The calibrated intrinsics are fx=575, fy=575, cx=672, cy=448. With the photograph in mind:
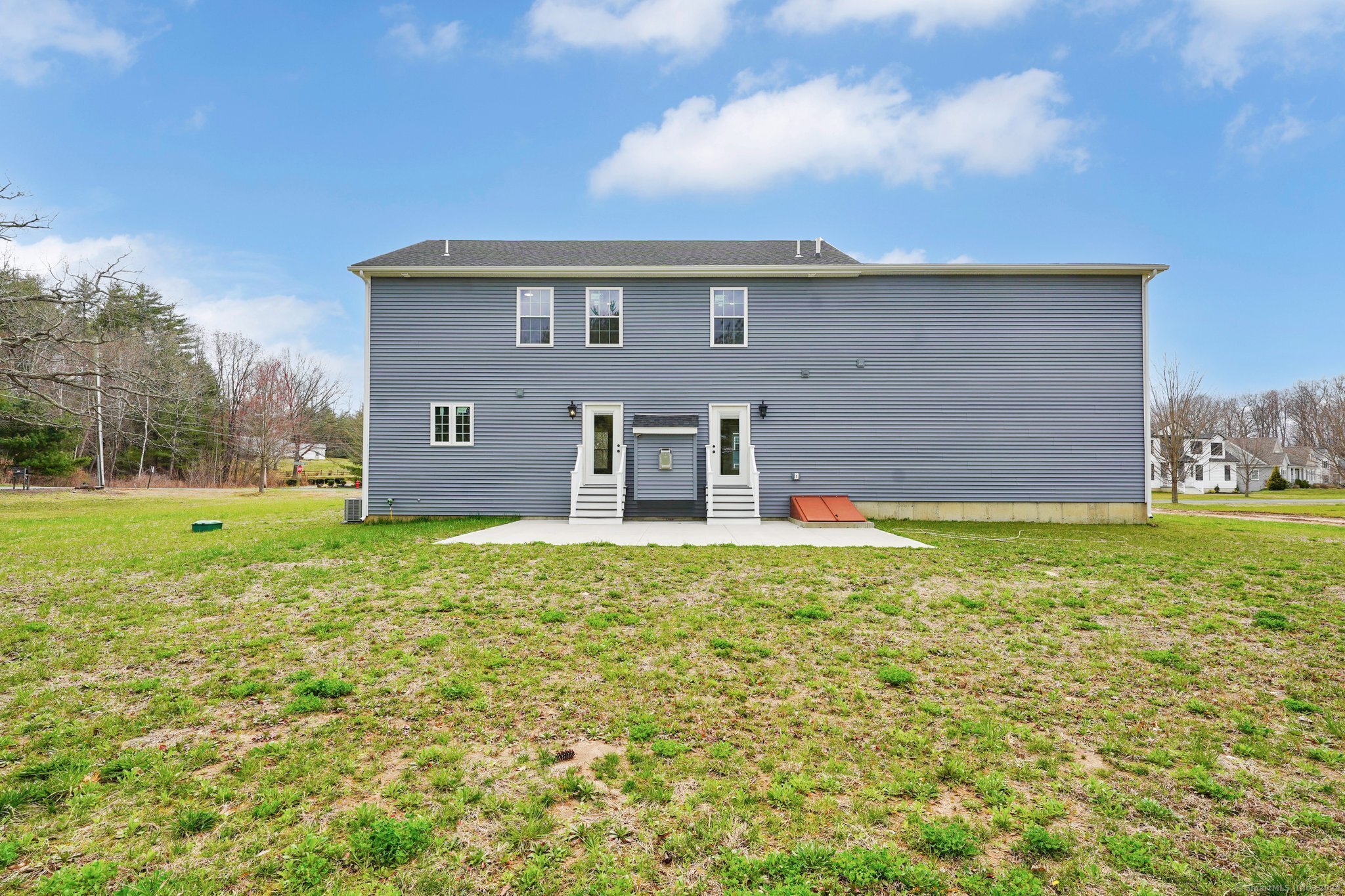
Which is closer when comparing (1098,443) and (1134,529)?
(1134,529)

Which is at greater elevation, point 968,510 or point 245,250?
point 245,250

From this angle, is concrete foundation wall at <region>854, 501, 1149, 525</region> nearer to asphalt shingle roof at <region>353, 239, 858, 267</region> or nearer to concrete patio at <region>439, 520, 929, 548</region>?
concrete patio at <region>439, 520, 929, 548</region>

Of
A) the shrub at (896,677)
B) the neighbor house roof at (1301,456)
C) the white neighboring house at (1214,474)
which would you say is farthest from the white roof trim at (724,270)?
the neighbor house roof at (1301,456)

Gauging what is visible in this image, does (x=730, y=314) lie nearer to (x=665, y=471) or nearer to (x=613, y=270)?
(x=613, y=270)

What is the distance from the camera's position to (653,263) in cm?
1445

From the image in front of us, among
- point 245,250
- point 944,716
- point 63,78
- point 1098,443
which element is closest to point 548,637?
point 944,716

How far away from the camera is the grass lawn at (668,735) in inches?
85.4

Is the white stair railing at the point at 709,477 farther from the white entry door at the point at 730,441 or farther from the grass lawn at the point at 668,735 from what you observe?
the grass lawn at the point at 668,735

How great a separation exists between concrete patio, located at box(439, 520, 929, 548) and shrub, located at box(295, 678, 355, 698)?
573 centimetres

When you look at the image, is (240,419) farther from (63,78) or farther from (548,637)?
(548,637)

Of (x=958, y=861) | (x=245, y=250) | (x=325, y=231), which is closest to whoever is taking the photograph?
(x=958, y=861)

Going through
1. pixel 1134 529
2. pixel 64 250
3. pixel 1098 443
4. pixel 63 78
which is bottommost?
pixel 1134 529

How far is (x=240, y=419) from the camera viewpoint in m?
35.0

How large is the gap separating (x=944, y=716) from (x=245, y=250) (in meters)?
41.7
